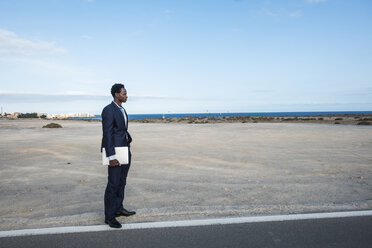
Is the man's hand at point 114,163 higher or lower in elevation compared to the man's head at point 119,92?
lower

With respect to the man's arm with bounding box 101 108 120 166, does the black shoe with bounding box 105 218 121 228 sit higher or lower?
lower

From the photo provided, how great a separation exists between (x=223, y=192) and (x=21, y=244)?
338 centimetres

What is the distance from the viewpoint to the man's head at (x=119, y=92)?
385 centimetres

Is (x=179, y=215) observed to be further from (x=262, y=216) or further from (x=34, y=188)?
(x=34, y=188)

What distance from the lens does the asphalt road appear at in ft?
10.2

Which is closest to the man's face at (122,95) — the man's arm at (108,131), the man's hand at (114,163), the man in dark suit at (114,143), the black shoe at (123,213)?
the man in dark suit at (114,143)

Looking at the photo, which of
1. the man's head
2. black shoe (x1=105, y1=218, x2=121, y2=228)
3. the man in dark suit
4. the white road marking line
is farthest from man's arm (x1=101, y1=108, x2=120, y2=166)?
the white road marking line

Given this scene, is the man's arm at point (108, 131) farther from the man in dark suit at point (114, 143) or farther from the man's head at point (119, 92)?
the man's head at point (119, 92)

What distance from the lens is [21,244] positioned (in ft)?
10.3

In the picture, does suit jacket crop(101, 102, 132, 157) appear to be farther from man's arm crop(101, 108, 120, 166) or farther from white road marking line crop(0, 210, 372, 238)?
white road marking line crop(0, 210, 372, 238)

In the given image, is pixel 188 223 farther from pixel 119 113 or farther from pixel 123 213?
pixel 119 113

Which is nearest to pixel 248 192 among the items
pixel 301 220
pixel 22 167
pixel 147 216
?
pixel 301 220

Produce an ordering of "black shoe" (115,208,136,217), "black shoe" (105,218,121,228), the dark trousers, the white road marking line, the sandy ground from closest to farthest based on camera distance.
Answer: the white road marking line < "black shoe" (105,218,121,228) < the dark trousers < "black shoe" (115,208,136,217) < the sandy ground

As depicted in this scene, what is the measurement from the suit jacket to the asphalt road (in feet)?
3.57
